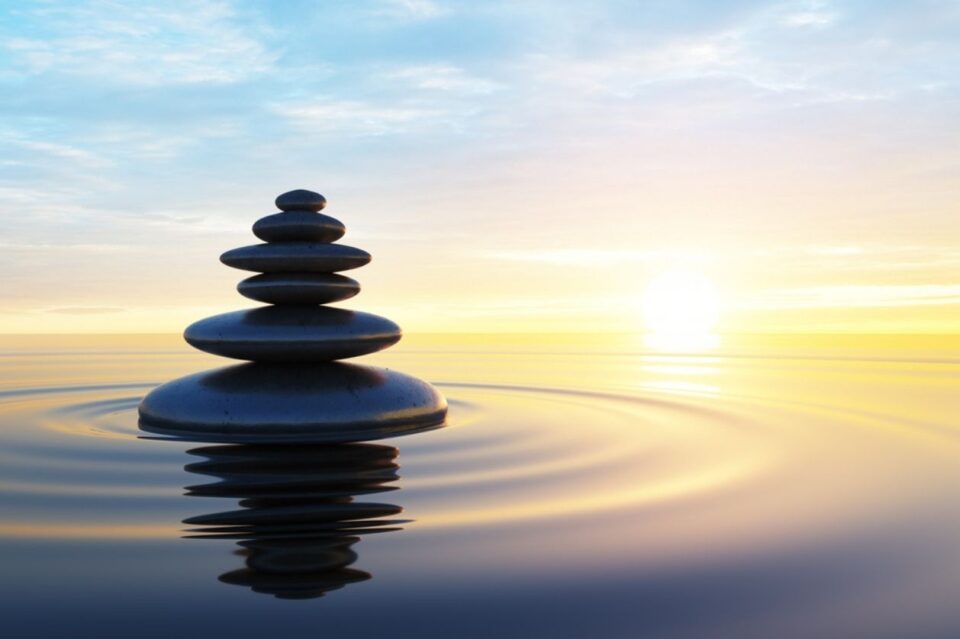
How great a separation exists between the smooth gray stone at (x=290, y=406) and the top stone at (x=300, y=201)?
3664 millimetres

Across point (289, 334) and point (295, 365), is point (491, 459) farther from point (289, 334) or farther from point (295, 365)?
point (295, 365)

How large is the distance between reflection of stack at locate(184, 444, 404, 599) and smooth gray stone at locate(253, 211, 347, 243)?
5.39 m

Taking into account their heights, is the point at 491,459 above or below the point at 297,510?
above

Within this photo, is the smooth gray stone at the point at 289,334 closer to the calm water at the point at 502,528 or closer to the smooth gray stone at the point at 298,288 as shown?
the smooth gray stone at the point at 298,288

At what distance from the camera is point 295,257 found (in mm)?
18125

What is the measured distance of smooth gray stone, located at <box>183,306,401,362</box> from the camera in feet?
57.3

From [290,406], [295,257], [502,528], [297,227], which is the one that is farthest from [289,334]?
[502,528]

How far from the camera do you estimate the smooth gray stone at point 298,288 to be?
18141mm

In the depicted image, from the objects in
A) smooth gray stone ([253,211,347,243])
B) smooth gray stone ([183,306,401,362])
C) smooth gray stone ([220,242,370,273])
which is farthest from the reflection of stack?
smooth gray stone ([253,211,347,243])

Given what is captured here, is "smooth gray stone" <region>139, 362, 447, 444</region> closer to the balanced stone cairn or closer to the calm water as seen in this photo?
the balanced stone cairn

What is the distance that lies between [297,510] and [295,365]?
26.8ft

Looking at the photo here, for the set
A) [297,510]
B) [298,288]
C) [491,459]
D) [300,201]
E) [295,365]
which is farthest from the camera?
[300,201]

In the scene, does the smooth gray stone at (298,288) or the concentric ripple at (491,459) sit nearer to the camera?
the concentric ripple at (491,459)

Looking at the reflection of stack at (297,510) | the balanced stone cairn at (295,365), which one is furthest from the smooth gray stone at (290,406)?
the reflection of stack at (297,510)
